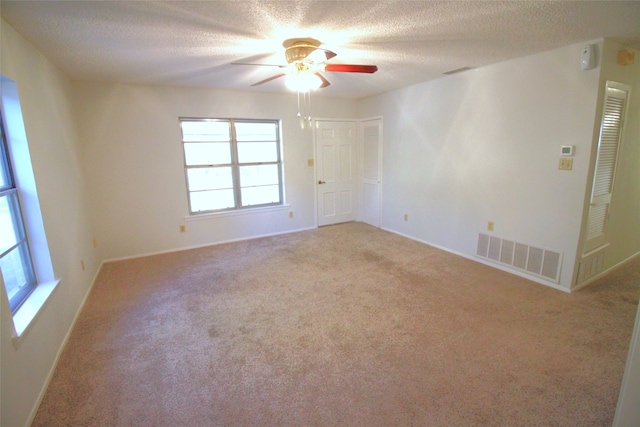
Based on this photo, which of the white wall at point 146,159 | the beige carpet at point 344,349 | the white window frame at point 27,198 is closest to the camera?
the beige carpet at point 344,349

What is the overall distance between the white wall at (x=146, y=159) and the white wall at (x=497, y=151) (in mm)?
2220

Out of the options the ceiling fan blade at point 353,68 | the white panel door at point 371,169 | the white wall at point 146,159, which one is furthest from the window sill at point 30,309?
the white panel door at point 371,169

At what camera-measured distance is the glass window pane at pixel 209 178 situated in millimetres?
4695

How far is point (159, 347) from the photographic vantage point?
2375mm

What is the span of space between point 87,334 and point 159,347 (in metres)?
0.72

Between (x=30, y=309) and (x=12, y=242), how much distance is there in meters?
0.49

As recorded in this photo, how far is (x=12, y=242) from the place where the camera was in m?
2.09

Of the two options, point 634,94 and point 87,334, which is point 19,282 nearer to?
point 87,334

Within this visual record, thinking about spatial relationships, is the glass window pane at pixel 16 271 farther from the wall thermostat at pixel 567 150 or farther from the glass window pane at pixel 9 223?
the wall thermostat at pixel 567 150

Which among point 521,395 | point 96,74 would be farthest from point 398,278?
point 96,74

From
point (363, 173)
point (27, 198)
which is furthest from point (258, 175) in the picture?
point (27, 198)

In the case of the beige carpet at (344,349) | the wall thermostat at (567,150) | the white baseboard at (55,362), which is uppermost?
the wall thermostat at (567,150)

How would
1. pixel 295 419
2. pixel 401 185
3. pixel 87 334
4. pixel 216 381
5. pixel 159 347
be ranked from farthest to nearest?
1. pixel 401 185
2. pixel 87 334
3. pixel 159 347
4. pixel 216 381
5. pixel 295 419

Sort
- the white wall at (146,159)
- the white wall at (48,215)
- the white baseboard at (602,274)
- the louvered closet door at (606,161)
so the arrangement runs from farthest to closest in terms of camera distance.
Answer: the white wall at (146,159), the white baseboard at (602,274), the louvered closet door at (606,161), the white wall at (48,215)
